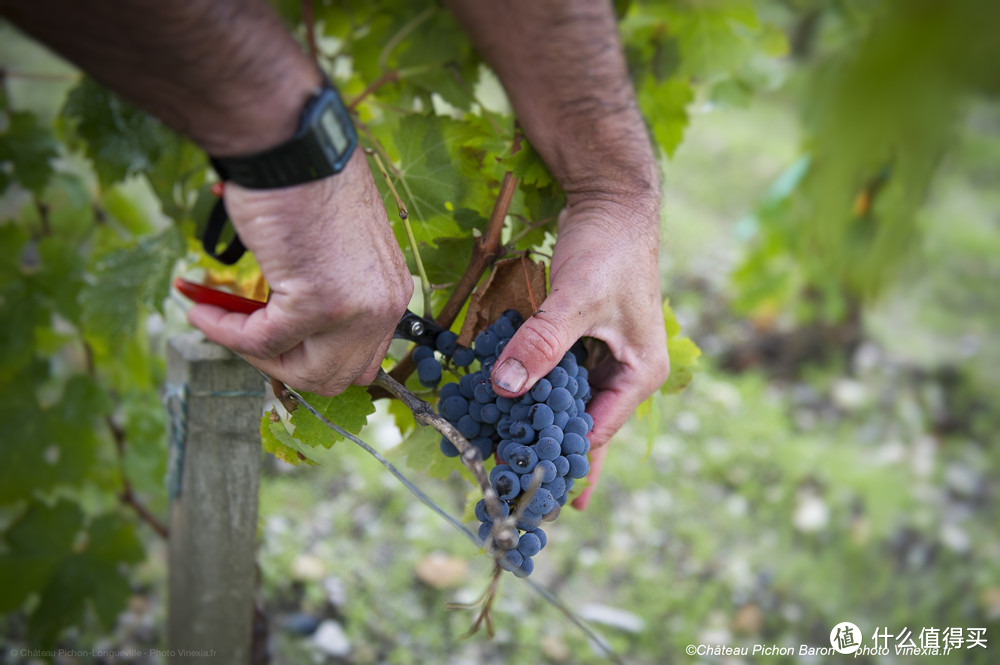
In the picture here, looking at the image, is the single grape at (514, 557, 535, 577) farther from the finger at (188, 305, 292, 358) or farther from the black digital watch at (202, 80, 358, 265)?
the black digital watch at (202, 80, 358, 265)

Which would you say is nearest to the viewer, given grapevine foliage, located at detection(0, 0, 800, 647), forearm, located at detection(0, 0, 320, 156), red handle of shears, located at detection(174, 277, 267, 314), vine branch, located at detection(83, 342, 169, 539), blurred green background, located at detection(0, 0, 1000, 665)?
forearm, located at detection(0, 0, 320, 156)

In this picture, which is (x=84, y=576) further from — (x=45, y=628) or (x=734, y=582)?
(x=734, y=582)

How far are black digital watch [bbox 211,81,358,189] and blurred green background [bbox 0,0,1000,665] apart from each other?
0.65 metres

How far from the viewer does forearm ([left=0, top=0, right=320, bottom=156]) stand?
70 centimetres

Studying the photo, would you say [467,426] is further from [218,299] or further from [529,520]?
[218,299]

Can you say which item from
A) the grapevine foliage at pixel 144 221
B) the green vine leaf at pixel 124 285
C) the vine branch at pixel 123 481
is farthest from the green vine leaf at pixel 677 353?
the vine branch at pixel 123 481

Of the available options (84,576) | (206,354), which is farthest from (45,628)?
(206,354)

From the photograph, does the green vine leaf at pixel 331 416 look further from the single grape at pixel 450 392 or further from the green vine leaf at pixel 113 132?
the green vine leaf at pixel 113 132

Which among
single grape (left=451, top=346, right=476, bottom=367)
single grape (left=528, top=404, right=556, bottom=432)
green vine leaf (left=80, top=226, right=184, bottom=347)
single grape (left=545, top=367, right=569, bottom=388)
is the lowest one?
green vine leaf (left=80, top=226, right=184, bottom=347)

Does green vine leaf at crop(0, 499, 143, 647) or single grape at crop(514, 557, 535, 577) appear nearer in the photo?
single grape at crop(514, 557, 535, 577)

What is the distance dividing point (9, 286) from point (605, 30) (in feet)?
5.16

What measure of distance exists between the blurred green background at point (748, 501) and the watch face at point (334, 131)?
671 millimetres

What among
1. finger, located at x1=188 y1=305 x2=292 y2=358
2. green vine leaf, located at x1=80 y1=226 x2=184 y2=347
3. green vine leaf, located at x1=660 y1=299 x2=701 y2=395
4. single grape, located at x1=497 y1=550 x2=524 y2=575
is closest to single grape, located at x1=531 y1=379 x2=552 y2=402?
single grape, located at x1=497 y1=550 x2=524 y2=575

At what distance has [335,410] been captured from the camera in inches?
42.3
